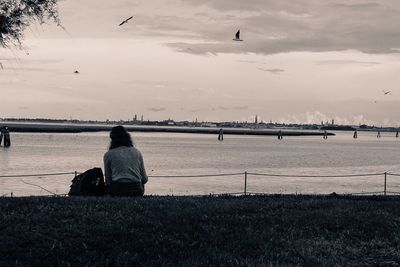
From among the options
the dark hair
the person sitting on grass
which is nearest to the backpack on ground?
the person sitting on grass

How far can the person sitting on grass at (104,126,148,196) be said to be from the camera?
13.6 m

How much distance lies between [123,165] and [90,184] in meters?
1.28

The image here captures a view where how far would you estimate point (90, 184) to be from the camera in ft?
47.0

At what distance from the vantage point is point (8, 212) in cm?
1229

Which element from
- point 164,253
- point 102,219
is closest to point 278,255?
point 164,253

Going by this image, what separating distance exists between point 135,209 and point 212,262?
3.36 m

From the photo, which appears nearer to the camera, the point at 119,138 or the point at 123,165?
the point at 123,165

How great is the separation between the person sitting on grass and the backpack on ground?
10.5 inches

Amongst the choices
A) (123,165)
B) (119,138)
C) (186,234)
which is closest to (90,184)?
(123,165)

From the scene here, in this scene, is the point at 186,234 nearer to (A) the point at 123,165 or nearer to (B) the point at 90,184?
(A) the point at 123,165

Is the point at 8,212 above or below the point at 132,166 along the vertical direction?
below

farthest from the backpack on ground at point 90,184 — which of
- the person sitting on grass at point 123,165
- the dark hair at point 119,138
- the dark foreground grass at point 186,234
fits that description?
the dark hair at point 119,138

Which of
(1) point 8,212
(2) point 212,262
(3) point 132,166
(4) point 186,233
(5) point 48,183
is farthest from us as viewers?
(5) point 48,183

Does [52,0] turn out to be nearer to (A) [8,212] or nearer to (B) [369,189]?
(A) [8,212]
